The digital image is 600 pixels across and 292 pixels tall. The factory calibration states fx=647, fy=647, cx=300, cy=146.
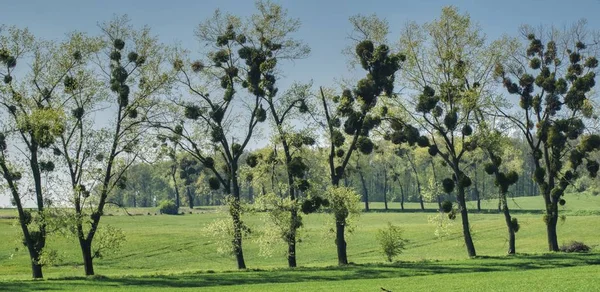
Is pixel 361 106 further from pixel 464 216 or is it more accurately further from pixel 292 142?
pixel 464 216

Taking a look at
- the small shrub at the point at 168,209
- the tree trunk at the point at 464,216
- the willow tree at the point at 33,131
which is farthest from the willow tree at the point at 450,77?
the small shrub at the point at 168,209

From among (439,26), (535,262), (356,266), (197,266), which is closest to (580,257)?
(535,262)

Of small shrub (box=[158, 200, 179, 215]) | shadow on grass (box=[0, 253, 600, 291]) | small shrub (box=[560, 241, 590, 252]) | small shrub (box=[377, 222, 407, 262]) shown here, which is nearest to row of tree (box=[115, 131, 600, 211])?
small shrub (box=[158, 200, 179, 215])

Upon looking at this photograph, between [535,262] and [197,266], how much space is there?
2833 cm

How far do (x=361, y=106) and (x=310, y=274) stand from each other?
1375 centimetres

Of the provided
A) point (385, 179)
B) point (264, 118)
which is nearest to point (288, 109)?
point (264, 118)

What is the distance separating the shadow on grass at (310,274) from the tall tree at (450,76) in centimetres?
640

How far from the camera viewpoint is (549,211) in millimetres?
52469

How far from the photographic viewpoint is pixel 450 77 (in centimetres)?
4809

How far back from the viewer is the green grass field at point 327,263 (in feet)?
105

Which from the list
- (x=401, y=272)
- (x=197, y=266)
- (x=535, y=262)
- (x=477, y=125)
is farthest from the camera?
(x=197, y=266)

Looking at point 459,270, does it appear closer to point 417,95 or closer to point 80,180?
point 417,95

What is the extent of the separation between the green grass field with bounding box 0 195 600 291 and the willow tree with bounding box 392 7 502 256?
6.82m

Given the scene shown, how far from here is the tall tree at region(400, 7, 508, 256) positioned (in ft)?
155
